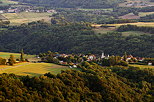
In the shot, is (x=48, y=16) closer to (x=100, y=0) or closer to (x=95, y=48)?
(x=100, y=0)

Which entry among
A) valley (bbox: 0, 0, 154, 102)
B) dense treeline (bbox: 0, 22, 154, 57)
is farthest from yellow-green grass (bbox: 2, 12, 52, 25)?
dense treeline (bbox: 0, 22, 154, 57)

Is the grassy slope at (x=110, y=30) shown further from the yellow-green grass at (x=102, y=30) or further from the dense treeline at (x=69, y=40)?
the dense treeline at (x=69, y=40)

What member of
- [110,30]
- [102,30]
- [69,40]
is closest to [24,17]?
[102,30]

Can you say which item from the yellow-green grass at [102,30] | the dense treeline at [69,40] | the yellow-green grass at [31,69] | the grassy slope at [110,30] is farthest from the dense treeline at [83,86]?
the yellow-green grass at [102,30]

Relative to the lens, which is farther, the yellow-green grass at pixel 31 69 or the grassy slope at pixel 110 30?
the grassy slope at pixel 110 30

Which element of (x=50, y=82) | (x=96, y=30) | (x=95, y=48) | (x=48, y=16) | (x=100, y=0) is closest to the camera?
(x=50, y=82)

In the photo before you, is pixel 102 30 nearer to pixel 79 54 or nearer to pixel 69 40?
pixel 69 40

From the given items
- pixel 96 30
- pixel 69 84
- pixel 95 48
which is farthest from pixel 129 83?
pixel 96 30
